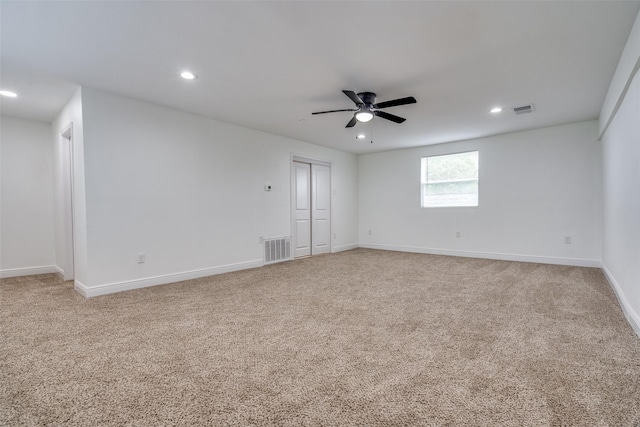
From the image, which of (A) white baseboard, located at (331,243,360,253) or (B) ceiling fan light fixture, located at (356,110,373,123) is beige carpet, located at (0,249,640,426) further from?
(A) white baseboard, located at (331,243,360,253)

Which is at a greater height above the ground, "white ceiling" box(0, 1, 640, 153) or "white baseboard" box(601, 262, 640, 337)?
"white ceiling" box(0, 1, 640, 153)

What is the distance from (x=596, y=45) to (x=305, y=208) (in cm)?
488

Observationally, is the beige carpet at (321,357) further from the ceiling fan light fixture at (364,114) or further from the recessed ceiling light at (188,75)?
the recessed ceiling light at (188,75)

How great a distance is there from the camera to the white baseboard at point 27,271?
14.7 feet

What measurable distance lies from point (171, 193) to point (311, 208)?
119 inches

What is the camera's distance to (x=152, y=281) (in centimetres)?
396

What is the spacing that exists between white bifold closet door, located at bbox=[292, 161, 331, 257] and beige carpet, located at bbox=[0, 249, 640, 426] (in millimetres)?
2534

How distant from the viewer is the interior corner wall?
351 cm

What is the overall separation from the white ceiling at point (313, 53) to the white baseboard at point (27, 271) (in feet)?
7.89

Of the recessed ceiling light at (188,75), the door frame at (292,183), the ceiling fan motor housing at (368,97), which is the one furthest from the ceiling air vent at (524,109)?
the recessed ceiling light at (188,75)

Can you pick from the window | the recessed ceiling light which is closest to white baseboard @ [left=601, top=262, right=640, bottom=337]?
the window

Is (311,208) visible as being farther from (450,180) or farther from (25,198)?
(25,198)

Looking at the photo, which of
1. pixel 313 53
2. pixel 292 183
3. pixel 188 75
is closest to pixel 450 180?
pixel 292 183

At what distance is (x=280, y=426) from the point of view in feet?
4.50
